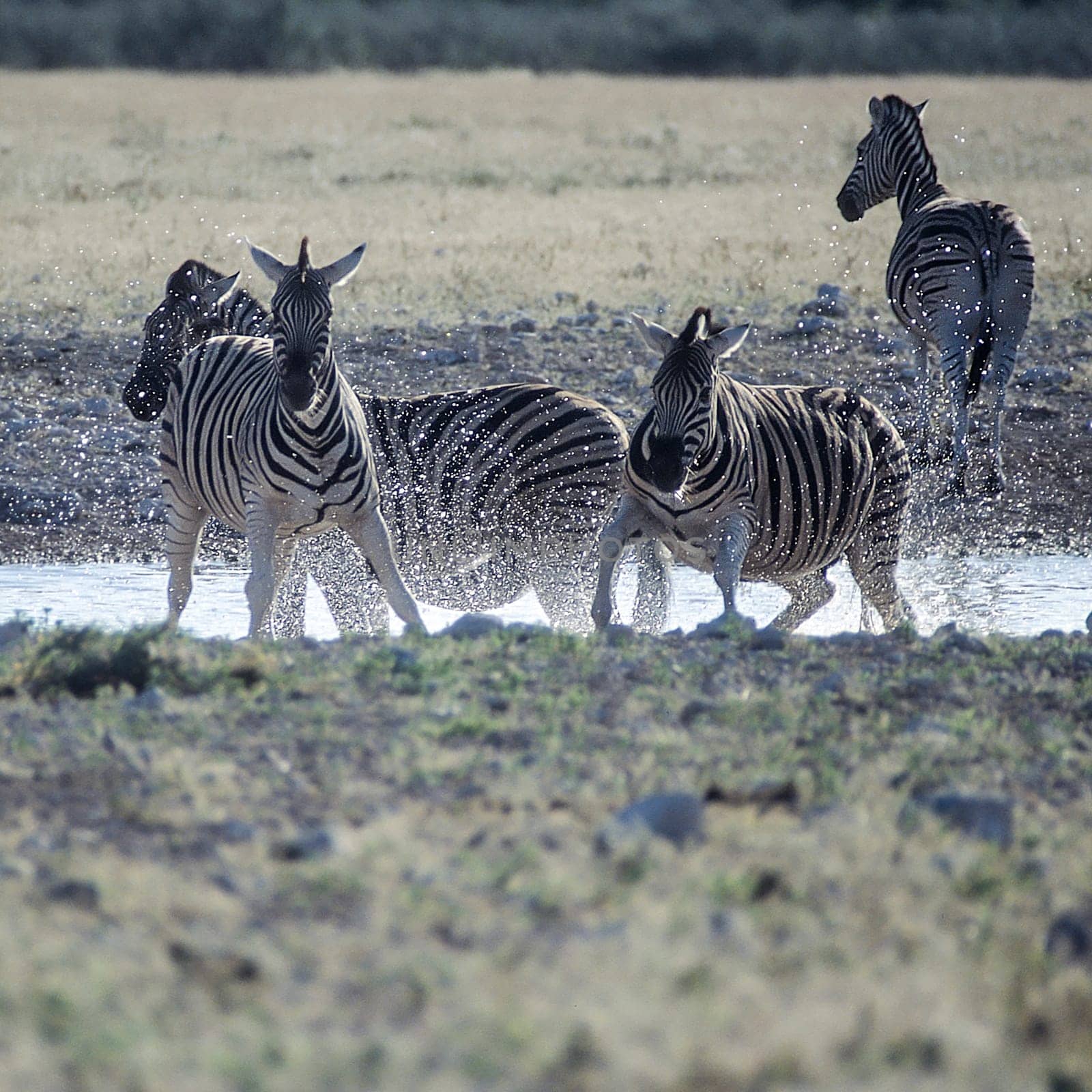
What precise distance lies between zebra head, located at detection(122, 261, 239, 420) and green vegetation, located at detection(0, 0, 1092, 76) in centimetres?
3052

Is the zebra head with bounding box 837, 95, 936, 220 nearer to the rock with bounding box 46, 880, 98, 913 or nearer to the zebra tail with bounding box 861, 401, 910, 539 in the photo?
the zebra tail with bounding box 861, 401, 910, 539

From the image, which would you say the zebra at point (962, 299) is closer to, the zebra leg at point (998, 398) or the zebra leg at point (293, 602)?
the zebra leg at point (998, 398)

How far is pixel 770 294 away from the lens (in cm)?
1355

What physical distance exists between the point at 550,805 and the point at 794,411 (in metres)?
4.20

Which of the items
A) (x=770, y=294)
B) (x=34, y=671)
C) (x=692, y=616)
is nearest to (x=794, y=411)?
(x=692, y=616)

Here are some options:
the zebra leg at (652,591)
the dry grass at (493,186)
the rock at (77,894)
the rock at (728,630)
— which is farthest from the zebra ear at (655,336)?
the dry grass at (493,186)

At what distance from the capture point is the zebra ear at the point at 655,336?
22.8 ft

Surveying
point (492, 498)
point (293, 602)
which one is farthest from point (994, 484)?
point (293, 602)

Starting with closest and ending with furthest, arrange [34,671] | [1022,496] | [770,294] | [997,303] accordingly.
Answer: [34,671]
[1022,496]
[997,303]
[770,294]

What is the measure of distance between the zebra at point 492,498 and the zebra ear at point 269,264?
1.16m

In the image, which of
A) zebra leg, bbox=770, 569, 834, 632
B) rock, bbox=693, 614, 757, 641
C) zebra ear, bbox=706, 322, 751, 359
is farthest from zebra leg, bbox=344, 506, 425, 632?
zebra leg, bbox=770, 569, 834, 632

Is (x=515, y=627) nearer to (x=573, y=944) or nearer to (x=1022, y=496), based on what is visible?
(x=573, y=944)

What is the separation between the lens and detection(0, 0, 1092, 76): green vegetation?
38344mm

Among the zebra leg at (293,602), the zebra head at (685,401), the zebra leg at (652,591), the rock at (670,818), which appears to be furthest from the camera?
the zebra leg at (293,602)
